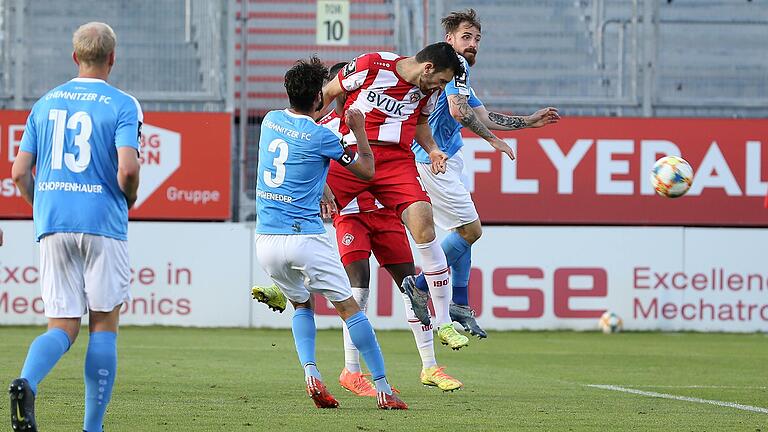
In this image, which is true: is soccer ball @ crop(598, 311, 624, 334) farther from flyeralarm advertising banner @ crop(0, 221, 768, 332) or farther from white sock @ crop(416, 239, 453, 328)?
white sock @ crop(416, 239, 453, 328)

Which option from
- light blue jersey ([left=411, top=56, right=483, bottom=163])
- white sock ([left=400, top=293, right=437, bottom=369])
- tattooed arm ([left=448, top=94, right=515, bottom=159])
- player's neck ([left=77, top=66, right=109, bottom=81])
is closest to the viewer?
player's neck ([left=77, top=66, right=109, bottom=81])

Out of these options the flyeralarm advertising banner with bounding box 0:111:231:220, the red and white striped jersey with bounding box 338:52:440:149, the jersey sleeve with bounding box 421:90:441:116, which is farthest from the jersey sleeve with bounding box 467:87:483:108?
the flyeralarm advertising banner with bounding box 0:111:231:220

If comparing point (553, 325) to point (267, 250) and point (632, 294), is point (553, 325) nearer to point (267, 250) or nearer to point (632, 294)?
point (632, 294)

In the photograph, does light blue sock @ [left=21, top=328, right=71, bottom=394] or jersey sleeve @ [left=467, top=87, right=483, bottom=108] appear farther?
jersey sleeve @ [left=467, top=87, right=483, bottom=108]

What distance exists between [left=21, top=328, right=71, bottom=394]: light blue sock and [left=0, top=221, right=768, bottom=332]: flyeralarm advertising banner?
36.7 ft

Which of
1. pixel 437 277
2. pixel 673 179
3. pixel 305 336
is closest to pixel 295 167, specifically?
pixel 305 336

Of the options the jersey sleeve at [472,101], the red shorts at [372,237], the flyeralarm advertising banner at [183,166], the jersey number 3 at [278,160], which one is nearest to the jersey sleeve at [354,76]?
the red shorts at [372,237]

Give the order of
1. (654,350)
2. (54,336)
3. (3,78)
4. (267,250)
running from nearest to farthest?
1. (54,336)
2. (267,250)
3. (654,350)
4. (3,78)

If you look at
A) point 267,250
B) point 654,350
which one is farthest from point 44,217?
point 654,350

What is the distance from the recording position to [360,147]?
7.49 meters

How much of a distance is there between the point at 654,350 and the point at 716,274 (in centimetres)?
341

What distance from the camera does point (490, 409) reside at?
7660mm

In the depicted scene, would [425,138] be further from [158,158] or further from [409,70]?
[158,158]

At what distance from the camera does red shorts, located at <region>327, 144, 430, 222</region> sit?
8.78 m
